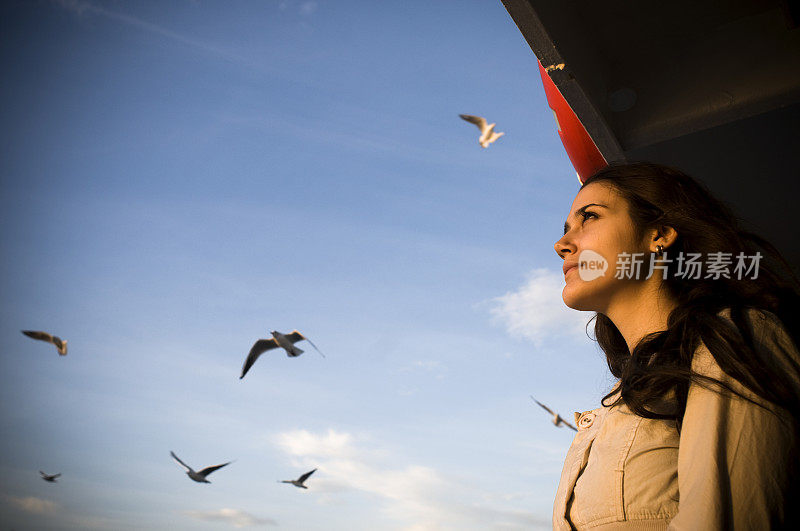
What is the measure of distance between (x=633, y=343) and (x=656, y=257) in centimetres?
29

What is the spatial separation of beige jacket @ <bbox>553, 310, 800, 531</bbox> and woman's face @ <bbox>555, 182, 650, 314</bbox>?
1.17ft

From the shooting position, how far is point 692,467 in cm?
115

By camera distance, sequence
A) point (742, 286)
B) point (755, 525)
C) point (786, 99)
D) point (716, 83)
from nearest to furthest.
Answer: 1. point (755, 525)
2. point (742, 286)
3. point (786, 99)
4. point (716, 83)

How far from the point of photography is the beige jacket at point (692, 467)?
1079mm

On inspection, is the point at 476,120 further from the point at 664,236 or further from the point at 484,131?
the point at 664,236

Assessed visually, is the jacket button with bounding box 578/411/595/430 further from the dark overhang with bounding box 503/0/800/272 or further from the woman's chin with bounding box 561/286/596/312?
the dark overhang with bounding box 503/0/800/272

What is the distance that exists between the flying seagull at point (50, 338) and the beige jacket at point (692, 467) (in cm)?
1282

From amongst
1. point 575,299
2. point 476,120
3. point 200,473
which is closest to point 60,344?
point 200,473

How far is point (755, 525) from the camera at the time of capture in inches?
41.4

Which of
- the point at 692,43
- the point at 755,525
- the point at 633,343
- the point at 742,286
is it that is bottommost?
the point at 755,525

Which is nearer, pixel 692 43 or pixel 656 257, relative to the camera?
pixel 656 257

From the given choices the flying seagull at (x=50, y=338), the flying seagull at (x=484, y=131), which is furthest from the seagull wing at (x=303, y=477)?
the flying seagull at (x=484, y=131)

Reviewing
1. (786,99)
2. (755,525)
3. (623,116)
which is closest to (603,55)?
(623,116)

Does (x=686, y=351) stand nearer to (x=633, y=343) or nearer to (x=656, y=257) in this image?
(x=633, y=343)
